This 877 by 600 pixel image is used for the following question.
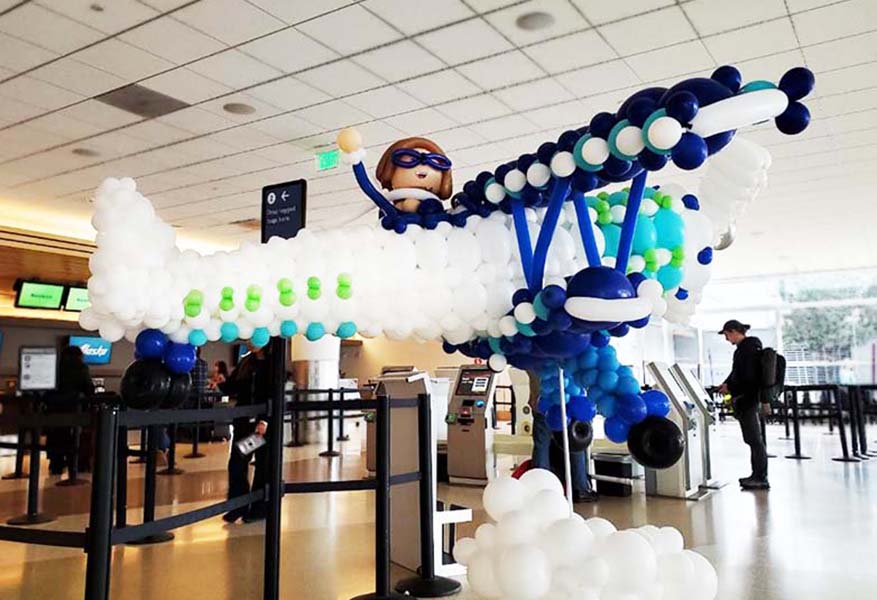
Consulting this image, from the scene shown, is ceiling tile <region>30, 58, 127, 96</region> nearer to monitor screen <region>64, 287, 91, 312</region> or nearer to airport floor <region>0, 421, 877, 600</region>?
airport floor <region>0, 421, 877, 600</region>

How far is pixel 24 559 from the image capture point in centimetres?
442

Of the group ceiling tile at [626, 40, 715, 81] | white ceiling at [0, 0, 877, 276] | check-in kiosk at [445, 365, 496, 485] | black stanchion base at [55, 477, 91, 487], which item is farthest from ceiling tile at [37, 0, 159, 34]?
black stanchion base at [55, 477, 91, 487]

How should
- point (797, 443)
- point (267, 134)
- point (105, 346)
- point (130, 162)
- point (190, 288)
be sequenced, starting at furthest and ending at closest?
point (105, 346), point (797, 443), point (130, 162), point (267, 134), point (190, 288)

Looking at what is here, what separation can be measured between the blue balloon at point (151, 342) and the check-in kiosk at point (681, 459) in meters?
4.85

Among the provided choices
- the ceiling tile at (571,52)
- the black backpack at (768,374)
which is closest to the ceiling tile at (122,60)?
the ceiling tile at (571,52)

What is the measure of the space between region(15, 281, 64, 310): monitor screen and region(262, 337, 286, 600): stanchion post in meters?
10.2

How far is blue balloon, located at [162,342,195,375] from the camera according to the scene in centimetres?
193

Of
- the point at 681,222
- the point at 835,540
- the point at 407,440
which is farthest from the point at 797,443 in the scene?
the point at 681,222

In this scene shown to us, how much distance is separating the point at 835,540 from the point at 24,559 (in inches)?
200

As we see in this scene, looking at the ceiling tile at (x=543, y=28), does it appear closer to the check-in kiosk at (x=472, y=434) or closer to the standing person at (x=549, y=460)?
the standing person at (x=549, y=460)

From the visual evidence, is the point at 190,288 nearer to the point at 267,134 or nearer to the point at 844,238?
the point at 267,134

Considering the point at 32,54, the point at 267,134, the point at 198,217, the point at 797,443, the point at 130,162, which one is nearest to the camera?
the point at 32,54

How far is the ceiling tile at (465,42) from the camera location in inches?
186

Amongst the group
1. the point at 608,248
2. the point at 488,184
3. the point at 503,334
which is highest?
the point at 488,184
